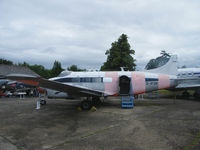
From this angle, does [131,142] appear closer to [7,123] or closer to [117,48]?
[7,123]

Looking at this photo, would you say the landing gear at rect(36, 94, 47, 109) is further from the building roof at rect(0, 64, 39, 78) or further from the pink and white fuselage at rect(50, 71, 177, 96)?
the building roof at rect(0, 64, 39, 78)

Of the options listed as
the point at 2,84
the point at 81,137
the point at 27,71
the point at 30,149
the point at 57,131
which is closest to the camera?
the point at 30,149

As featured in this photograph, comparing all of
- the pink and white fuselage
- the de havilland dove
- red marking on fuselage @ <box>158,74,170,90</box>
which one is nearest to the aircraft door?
the de havilland dove

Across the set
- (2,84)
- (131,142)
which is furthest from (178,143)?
(2,84)

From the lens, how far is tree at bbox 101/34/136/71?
26906 mm

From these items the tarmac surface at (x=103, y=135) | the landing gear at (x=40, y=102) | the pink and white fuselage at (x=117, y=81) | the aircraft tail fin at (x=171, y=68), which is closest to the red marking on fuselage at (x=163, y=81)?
the pink and white fuselage at (x=117, y=81)

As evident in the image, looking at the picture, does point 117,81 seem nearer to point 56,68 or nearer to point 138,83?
point 138,83

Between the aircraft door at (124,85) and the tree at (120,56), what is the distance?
661 inches

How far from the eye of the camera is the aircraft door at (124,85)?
403 inches

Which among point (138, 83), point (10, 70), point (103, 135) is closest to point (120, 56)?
point (138, 83)

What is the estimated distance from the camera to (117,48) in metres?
27.8

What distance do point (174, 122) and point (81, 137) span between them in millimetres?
4472

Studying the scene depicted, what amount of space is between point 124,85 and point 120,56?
17.8m

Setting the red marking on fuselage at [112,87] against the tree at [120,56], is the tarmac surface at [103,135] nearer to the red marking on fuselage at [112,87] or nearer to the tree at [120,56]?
the red marking on fuselage at [112,87]
